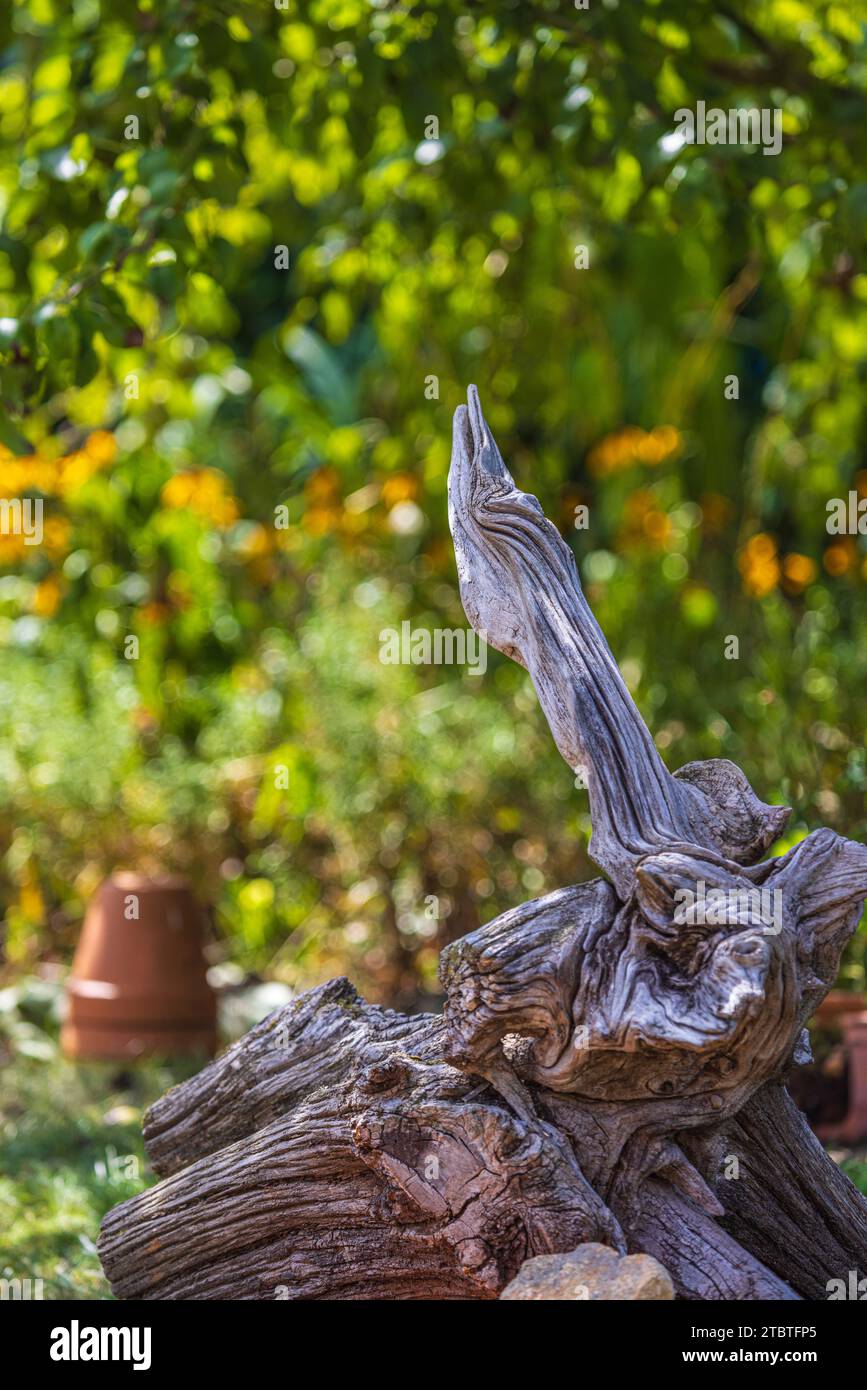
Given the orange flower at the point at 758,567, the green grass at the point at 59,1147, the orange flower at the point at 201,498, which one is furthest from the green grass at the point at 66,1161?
the orange flower at the point at 758,567

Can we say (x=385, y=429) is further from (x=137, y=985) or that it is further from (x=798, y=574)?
(x=137, y=985)

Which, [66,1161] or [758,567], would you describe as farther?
[758,567]

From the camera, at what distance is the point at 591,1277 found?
1942 millimetres

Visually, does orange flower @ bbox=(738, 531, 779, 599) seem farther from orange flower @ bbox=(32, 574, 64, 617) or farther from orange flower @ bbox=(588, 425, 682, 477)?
orange flower @ bbox=(32, 574, 64, 617)

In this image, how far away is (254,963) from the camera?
17.6 feet

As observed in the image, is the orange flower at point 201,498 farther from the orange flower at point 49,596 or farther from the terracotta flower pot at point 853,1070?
the terracotta flower pot at point 853,1070

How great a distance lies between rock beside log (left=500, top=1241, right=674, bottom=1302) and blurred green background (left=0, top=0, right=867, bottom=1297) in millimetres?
1298

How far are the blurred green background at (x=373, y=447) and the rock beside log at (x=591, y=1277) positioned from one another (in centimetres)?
130

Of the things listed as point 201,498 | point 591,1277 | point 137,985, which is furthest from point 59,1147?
point 201,498

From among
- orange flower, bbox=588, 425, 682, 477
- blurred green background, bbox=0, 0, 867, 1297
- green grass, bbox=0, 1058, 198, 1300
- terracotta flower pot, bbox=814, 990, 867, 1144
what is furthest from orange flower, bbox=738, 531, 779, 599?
green grass, bbox=0, 1058, 198, 1300

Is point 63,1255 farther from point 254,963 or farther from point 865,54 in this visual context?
point 865,54

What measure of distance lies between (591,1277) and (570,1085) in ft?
0.88

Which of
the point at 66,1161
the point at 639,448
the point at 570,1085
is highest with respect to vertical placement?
the point at 639,448

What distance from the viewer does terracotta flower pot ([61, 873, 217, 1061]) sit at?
14.4 feet
